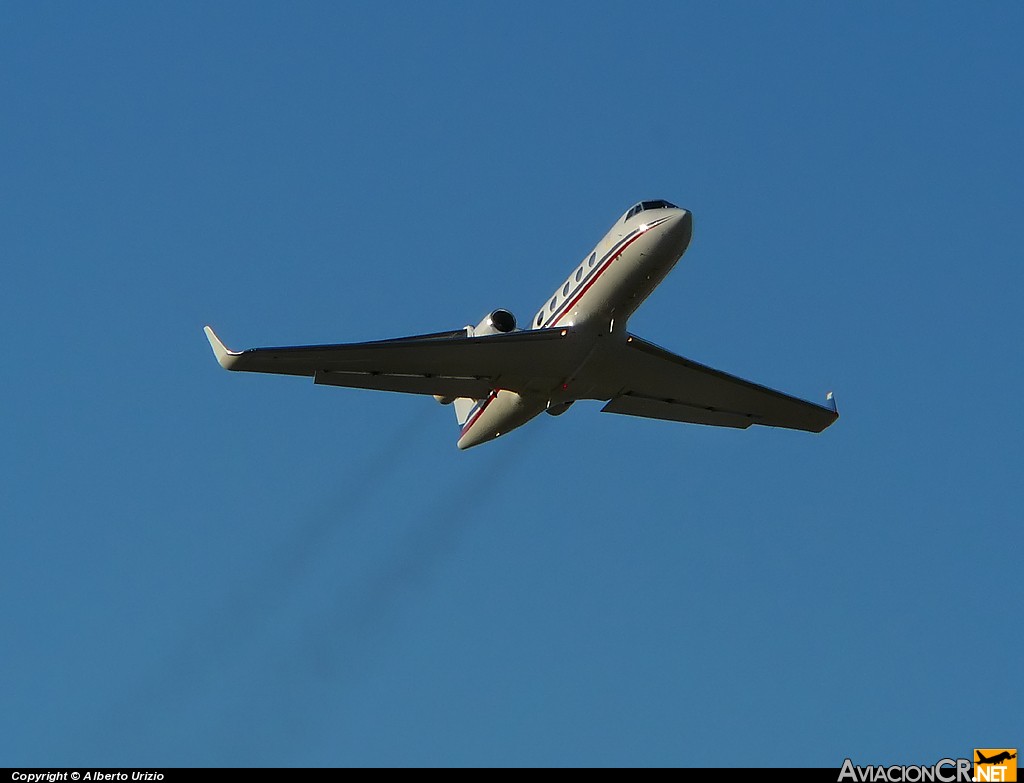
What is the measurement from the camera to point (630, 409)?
46594 mm

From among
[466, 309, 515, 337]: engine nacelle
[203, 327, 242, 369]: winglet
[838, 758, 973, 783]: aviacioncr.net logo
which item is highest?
[466, 309, 515, 337]: engine nacelle

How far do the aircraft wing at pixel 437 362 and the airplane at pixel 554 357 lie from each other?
0.03 m

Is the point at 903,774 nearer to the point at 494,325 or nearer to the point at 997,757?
the point at 997,757

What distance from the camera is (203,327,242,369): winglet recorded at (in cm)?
3981

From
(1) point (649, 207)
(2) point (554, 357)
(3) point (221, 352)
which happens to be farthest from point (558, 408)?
(3) point (221, 352)

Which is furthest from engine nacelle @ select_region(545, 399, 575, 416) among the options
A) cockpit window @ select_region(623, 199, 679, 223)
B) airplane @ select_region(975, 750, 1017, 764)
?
airplane @ select_region(975, 750, 1017, 764)

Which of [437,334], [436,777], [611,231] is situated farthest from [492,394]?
[436,777]

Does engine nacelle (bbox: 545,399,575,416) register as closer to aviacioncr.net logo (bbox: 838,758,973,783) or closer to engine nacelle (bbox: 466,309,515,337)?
engine nacelle (bbox: 466,309,515,337)

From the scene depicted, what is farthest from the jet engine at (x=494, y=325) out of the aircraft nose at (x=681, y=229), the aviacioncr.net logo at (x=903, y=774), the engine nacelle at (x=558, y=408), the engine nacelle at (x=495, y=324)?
the aviacioncr.net logo at (x=903, y=774)

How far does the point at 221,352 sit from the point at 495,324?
7491 millimetres

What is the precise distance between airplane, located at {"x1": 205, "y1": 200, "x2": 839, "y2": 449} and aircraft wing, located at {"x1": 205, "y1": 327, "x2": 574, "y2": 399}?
0.09ft

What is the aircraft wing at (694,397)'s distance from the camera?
145ft

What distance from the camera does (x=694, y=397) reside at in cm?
4691

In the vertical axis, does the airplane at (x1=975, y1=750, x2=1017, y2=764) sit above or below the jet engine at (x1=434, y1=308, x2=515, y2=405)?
below
